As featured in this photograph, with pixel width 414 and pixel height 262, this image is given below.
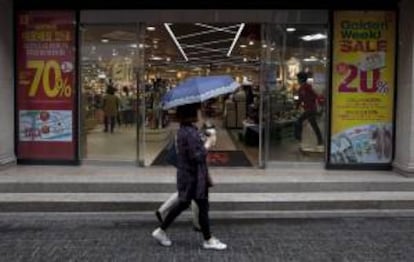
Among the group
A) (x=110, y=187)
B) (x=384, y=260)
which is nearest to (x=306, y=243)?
(x=384, y=260)

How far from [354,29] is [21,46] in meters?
6.01

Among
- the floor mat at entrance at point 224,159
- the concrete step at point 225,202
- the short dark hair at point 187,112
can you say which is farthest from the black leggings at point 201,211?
the floor mat at entrance at point 224,159

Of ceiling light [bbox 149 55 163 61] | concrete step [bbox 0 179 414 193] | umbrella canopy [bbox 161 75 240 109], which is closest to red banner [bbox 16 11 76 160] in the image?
ceiling light [bbox 149 55 163 61]

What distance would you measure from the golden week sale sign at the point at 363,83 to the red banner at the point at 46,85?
4778 millimetres

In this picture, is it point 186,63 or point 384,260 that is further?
point 186,63

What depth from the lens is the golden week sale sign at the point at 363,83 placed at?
1205cm

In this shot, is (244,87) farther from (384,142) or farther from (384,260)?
(384,260)

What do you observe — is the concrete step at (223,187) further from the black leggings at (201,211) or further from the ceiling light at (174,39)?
the ceiling light at (174,39)

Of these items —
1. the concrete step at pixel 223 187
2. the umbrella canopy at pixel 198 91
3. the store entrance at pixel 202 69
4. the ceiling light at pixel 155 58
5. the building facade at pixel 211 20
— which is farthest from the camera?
the ceiling light at pixel 155 58

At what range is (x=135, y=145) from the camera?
41.2 ft

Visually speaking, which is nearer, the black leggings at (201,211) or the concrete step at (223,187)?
the black leggings at (201,211)

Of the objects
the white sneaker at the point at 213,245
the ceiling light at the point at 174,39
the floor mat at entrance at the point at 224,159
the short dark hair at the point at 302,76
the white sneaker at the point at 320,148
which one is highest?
the ceiling light at the point at 174,39

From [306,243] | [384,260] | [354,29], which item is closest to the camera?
[384,260]

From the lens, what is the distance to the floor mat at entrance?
1266 cm
